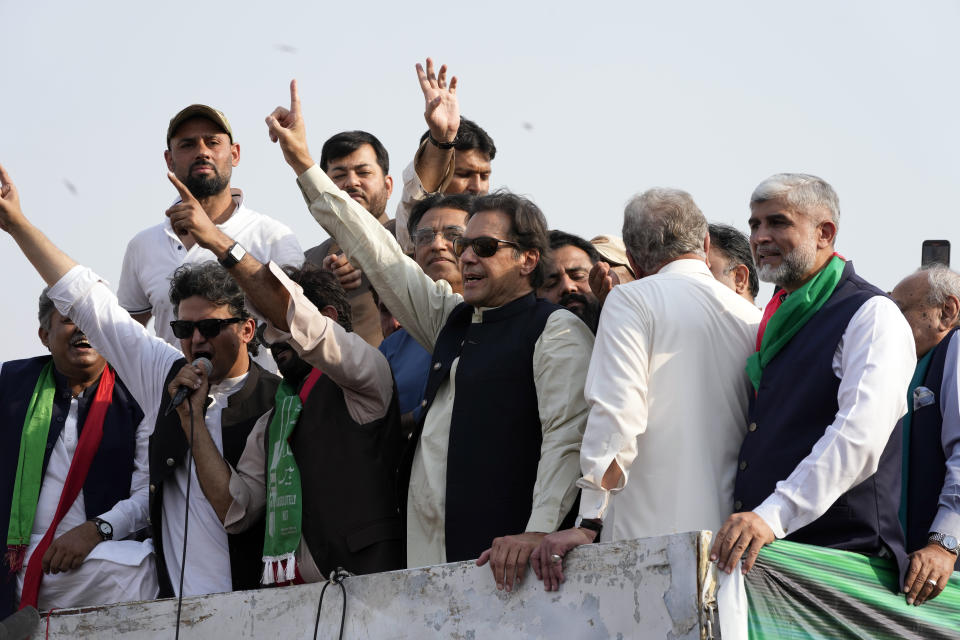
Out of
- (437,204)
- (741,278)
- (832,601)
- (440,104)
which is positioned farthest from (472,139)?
(832,601)

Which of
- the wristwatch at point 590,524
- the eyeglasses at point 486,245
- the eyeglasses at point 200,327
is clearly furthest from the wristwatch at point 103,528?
the wristwatch at point 590,524

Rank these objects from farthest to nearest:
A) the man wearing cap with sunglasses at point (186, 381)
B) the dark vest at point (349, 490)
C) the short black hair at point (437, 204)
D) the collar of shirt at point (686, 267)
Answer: the short black hair at point (437, 204), the man wearing cap with sunglasses at point (186, 381), the dark vest at point (349, 490), the collar of shirt at point (686, 267)

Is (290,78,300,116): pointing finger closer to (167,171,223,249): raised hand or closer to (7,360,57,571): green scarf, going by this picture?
(167,171,223,249): raised hand

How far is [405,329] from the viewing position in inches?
231

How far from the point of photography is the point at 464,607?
4449 millimetres

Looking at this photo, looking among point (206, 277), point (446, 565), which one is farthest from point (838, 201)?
point (206, 277)

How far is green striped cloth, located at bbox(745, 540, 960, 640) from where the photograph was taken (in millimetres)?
4066

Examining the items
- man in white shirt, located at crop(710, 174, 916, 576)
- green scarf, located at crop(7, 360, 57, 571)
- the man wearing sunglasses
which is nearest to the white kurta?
man in white shirt, located at crop(710, 174, 916, 576)

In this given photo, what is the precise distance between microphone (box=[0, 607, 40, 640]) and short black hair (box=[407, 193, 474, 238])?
8.06ft

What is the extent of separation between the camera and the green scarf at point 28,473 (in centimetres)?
634

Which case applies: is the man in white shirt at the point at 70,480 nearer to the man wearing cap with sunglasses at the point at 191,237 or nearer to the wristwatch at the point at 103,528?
the wristwatch at the point at 103,528

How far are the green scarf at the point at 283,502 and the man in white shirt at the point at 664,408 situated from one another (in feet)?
4.29

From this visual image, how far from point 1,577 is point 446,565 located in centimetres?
282

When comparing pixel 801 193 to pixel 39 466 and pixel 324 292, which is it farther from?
pixel 39 466
